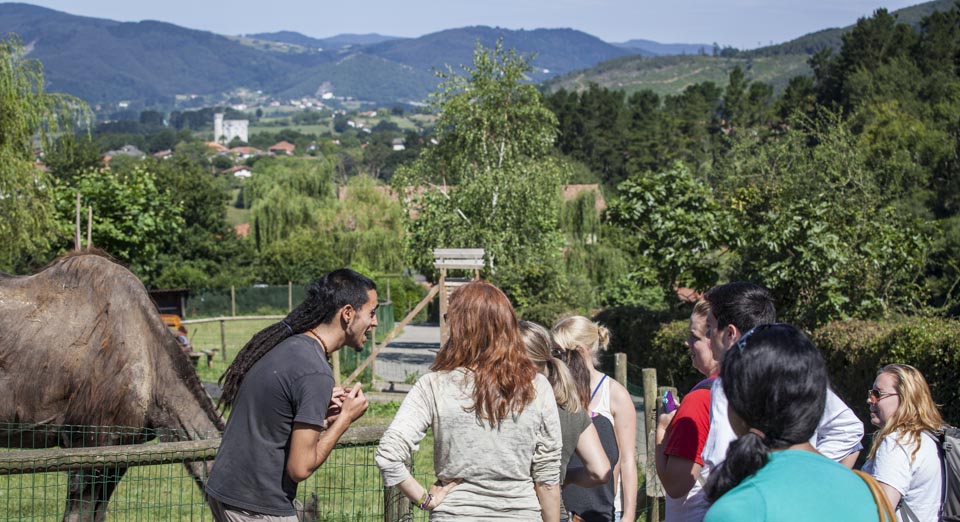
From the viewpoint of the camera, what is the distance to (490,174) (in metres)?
23.5

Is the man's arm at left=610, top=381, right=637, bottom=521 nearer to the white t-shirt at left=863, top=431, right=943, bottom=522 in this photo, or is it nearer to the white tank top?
the white tank top

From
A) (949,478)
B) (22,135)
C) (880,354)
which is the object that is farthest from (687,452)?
(22,135)

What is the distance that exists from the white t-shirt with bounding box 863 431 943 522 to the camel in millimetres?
4485

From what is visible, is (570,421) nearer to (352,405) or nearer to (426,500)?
(426,500)

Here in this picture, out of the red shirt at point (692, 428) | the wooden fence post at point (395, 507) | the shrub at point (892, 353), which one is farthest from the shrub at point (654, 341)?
the red shirt at point (692, 428)

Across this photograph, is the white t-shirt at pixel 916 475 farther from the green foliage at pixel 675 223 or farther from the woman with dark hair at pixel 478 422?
the green foliage at pixel 675 223

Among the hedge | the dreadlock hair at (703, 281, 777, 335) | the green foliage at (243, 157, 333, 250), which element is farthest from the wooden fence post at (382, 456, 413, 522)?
the green foliage at (243, 157, 333, 250)

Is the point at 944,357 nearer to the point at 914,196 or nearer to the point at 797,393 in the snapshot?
the point at 797,393

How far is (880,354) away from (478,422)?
7.91 metres

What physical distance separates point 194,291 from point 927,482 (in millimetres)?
35546

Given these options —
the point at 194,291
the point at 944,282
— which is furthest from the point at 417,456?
the point at 194,291

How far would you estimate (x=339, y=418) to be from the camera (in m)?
3.51

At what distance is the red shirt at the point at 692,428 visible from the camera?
10.0 ft

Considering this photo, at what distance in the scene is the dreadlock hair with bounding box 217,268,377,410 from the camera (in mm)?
3605
